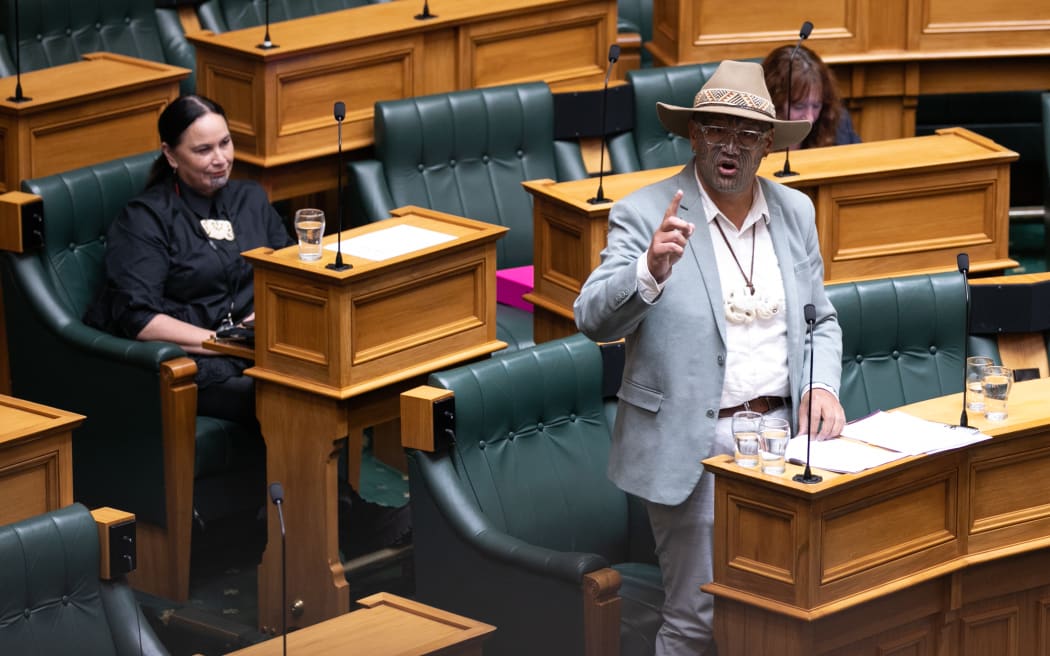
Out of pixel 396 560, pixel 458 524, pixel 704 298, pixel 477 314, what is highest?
pixel 704 298

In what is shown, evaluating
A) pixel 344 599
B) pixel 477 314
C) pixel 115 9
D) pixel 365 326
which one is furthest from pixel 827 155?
pixel 115 9

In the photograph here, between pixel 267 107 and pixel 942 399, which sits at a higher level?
pixel 267 107

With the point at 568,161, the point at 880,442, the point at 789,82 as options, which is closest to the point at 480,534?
the point at 880,442

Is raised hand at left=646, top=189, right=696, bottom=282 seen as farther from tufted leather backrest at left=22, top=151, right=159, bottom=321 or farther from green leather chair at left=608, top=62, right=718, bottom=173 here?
green leather chair at left=608, top=62, right=718, bottom=173

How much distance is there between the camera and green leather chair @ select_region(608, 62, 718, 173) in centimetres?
471

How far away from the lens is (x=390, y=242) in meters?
3.65

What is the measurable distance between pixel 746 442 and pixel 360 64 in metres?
2.26

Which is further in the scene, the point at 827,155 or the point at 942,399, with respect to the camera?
the point at 827,155

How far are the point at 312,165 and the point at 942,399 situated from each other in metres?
2.00

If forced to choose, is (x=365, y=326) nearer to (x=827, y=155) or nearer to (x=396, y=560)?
(x=396, y=560)

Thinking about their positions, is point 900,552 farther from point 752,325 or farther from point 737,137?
point 737,137

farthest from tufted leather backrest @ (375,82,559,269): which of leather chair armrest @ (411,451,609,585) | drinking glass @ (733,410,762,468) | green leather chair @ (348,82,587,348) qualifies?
drinking glass @ (733,410,762,468)

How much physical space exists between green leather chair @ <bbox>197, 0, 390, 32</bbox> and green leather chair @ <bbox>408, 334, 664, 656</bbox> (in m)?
2.21

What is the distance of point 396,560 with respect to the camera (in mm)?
3816
